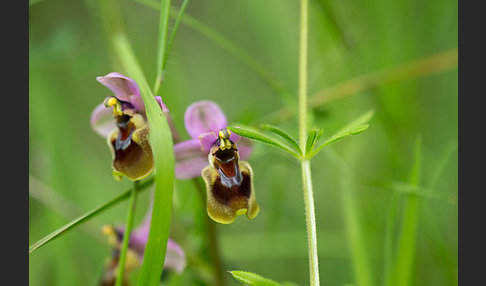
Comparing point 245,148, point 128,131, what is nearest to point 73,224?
point 128,131

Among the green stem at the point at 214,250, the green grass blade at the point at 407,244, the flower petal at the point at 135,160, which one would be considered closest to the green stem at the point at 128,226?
the flower petal at the point at 135,160

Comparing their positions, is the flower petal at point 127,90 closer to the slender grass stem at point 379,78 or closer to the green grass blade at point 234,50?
the green grass blade at point 234,50

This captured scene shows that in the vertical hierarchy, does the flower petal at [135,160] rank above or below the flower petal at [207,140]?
below

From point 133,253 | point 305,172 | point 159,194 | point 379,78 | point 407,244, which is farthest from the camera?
point 379,78

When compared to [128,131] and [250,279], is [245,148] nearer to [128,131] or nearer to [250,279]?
[128,131]

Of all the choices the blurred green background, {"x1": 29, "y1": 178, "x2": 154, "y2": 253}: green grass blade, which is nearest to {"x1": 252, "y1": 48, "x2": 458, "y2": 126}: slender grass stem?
the blurred green background

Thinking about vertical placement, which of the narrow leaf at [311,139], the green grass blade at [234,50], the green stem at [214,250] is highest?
the green grass blade at [234,50]
